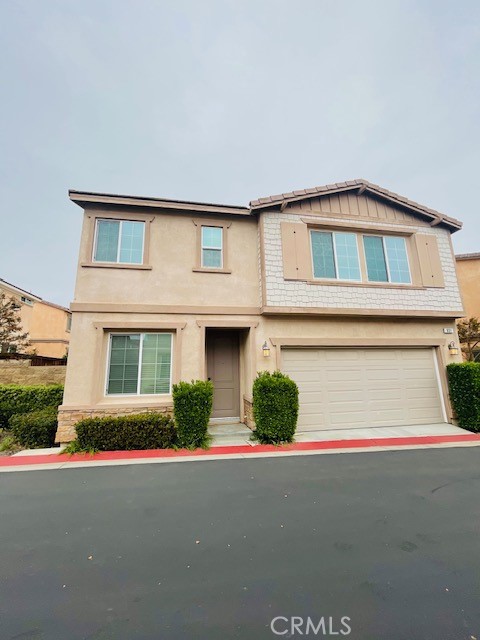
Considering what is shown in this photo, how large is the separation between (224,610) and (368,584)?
4.00 feet

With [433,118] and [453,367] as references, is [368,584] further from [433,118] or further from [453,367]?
[433,118]

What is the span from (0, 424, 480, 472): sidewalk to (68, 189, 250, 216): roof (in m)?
6.29

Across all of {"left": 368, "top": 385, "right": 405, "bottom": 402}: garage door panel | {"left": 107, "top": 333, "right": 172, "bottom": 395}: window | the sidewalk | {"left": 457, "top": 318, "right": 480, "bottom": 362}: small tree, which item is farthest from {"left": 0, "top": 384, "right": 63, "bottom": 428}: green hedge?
{"left": 457, "top": 318, "right": 480, "bottom": 362}: small tree

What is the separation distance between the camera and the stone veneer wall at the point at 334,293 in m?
7.70

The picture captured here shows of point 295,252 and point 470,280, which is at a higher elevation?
point 470,280

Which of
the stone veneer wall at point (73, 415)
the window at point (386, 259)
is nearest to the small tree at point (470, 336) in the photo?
the window at point (386, 259)

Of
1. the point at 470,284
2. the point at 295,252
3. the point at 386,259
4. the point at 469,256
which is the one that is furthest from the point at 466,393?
the point at 469,256

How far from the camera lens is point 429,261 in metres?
8.71

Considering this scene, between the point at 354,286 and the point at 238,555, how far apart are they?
23.5ft

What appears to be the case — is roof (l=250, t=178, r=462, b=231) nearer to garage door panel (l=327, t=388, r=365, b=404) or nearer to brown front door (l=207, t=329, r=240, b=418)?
brown front door (l=207, t=329, r=240, b=418)

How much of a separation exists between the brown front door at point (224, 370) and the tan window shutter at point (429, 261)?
20.5ft

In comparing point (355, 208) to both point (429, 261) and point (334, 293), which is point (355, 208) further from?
point (334, 293)

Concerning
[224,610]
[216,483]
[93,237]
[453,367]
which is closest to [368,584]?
[224,610]

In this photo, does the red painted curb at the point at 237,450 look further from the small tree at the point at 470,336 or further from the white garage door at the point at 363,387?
the small tree at the point at 470,336
